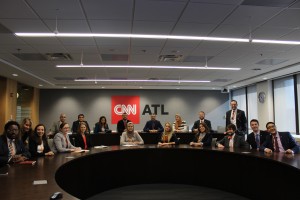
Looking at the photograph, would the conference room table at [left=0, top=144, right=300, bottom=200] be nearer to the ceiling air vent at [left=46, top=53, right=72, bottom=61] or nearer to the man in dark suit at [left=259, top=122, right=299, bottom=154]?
the man in dark suit at [left=259, top=122, right=299, bottom=154]

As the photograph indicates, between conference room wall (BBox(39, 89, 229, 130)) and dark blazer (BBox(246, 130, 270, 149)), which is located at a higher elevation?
conference room wall (BBox(39, 89, 229, 130))

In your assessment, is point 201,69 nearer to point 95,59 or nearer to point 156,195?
point 95,59

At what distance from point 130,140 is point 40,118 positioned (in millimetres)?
8545

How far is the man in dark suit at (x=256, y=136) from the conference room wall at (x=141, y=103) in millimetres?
8119

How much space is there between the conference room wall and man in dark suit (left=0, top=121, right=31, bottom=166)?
918cm

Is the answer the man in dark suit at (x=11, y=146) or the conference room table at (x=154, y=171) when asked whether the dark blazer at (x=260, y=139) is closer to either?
the conference room table at (x=154, y=171)

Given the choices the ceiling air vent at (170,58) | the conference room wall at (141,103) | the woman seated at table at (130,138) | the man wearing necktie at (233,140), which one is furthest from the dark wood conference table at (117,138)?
the conference room wall at (141,103)

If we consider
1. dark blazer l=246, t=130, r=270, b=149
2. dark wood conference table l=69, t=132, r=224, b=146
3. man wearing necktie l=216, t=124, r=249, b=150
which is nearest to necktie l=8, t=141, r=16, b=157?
man wearing necktie l=216, t=124, r=249, b=150

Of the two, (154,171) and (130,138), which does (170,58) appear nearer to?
(130,138)

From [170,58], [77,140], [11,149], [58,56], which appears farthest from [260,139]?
[58,56]

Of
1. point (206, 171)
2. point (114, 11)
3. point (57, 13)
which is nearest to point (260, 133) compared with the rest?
point (206, 171)

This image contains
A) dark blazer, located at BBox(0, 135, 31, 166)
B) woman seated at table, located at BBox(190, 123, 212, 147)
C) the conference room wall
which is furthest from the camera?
the conference room wall

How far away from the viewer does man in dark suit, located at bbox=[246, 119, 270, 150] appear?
474cm

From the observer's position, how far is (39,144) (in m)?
4.01
